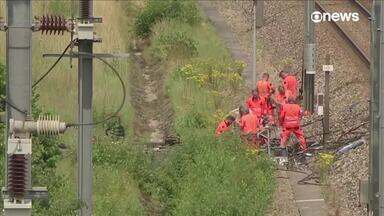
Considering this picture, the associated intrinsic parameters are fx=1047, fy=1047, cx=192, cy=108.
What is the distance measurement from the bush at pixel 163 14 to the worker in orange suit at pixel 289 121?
12185 mm

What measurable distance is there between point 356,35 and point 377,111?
53.4ft

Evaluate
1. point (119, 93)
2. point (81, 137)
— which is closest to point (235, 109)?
point (119, 93)

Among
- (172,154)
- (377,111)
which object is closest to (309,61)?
(172,154)

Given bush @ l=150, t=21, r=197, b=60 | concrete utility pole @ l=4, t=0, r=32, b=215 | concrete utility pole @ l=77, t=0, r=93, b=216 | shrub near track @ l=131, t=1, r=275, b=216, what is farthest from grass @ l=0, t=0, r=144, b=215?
concrete utility pole @ l=4, t=0, r=32, b=215

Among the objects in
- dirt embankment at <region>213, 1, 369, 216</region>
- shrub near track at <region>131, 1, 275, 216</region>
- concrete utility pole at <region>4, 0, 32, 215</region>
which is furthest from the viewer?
dirt embankment at <region>213, 1, 369, 216</region>

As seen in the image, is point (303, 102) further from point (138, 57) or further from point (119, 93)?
point (138, 57)

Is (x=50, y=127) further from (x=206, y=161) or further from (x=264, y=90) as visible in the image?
(x=264, y=90)

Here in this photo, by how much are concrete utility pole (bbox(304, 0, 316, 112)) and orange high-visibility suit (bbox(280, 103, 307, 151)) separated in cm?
344

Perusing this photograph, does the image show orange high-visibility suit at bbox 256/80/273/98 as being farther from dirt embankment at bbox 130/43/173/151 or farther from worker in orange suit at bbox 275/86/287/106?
dirt embankment at bbox 130/43/173/151

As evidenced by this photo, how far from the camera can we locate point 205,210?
13.7 m

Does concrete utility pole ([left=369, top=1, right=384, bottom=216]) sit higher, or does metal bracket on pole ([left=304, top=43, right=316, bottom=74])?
metal bracket on pole ([left=304, top=43, right=316, bottom=74])

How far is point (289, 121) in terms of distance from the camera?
17.1 metres

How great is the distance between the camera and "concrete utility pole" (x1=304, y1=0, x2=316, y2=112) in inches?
816

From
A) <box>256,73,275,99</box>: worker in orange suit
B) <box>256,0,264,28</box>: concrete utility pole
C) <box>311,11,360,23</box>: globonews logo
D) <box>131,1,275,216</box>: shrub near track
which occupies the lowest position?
<box>131,1,275,216</box>: shrub near track
